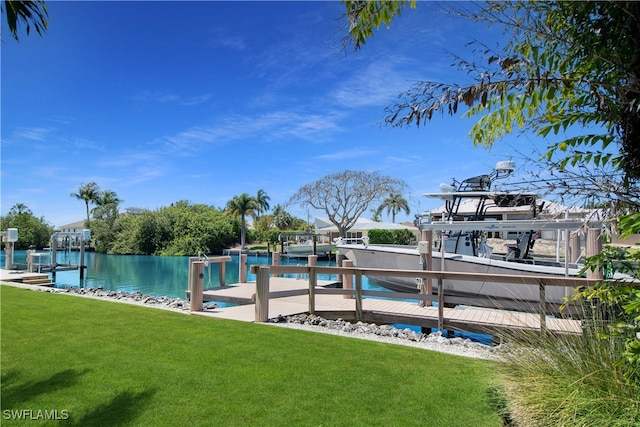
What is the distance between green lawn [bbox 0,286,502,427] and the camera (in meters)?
3.39

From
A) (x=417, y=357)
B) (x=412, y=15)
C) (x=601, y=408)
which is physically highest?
(x=412, y=15)

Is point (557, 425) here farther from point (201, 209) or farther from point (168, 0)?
point (201, 209)

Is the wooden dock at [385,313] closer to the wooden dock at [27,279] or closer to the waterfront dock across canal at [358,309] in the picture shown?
the waterfront dock across canal at [358,309]

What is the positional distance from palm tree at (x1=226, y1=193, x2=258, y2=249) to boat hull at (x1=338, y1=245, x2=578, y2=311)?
35.9 m

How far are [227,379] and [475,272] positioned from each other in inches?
375

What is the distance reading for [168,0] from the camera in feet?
32.2

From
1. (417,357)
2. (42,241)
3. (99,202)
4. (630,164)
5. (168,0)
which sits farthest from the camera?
(99,202)

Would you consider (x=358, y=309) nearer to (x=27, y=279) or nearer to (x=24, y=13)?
(x=24, y=13)

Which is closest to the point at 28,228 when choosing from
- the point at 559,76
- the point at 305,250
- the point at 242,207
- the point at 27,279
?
the point at 242,207

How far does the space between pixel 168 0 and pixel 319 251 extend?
3268 centimetres

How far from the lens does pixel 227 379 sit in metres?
4.17

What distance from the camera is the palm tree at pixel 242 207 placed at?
168 ft

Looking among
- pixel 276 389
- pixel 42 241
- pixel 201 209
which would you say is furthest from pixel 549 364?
pixel 42 241

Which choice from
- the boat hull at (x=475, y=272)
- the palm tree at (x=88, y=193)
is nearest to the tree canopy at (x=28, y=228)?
the palm tree at (x=88, y=193)
